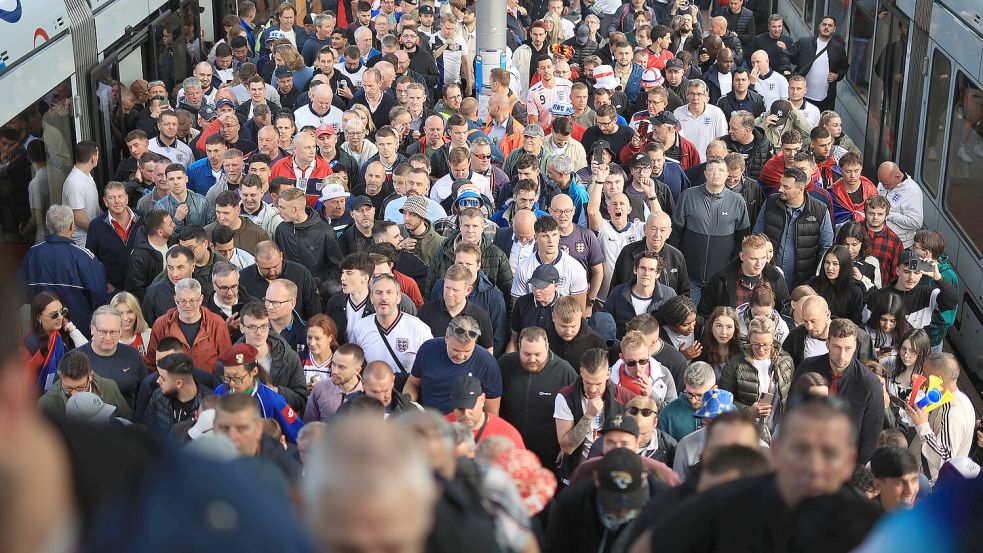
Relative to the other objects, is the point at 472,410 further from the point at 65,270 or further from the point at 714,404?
the point at 65,270

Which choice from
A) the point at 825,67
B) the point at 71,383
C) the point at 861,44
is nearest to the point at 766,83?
the point at 861,44

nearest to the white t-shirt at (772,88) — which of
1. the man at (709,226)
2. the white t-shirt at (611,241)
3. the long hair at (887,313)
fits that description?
the man at (709,226)

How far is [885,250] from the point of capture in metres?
9.39

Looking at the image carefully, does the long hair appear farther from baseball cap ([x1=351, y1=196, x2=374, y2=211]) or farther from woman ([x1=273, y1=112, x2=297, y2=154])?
woman ([x1=273, y1=112, x2=297, y2=154])

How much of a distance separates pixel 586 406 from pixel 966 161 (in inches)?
197

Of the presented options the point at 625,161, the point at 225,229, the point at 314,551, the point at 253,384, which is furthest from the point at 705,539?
the point at 625,161

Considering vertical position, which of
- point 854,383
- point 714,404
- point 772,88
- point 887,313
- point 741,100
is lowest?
point 772,88

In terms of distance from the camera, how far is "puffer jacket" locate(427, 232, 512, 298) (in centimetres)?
872

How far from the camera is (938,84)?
11.1 m

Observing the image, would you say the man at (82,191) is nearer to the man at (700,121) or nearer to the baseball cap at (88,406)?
the baseball cap at (88,406)

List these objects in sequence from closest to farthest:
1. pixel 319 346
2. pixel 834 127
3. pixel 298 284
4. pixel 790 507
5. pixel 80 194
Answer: pixel 790 507, pixel 319 346, pixel 298 284, pixel 80 194, pixel 834 127

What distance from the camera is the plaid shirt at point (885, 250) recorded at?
9.37 meters

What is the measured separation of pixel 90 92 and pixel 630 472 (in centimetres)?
806

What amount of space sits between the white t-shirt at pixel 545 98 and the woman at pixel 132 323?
17.4ft
